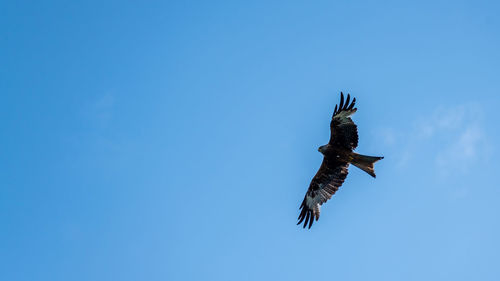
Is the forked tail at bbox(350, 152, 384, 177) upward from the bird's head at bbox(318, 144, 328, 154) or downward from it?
downward

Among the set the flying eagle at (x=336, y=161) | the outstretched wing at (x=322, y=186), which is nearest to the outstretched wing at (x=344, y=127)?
the flying eagle at (x=336, y=161)

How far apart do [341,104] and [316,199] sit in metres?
3.15

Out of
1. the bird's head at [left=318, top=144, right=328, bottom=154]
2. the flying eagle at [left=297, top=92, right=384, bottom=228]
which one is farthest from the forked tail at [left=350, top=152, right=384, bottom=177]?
the bird's head at [left=318, top=144, right=328, bottom=154]

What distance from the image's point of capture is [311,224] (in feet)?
45.8

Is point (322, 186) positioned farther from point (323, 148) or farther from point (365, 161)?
point (365, 161)

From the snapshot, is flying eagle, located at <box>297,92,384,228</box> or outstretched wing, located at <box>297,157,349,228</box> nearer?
flying eagle, located at <box>297,92,384,228</box>

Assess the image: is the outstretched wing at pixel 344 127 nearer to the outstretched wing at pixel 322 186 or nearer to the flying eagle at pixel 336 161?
the flying eagle at pixel 336 161

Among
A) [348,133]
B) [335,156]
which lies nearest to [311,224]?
[335,156]

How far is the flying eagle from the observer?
1248 centimetres

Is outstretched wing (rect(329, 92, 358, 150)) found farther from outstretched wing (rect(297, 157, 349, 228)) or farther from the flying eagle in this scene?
outstretched wing (rect(297, 157, 349, 228))

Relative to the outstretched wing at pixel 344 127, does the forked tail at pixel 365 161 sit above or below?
below

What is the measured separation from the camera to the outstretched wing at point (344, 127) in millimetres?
12461

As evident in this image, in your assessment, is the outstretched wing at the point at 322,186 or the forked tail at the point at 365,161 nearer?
the forked tail at the point at 365,161

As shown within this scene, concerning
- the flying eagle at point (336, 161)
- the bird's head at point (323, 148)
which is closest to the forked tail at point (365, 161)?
the flying eagle at point (336, 161)
